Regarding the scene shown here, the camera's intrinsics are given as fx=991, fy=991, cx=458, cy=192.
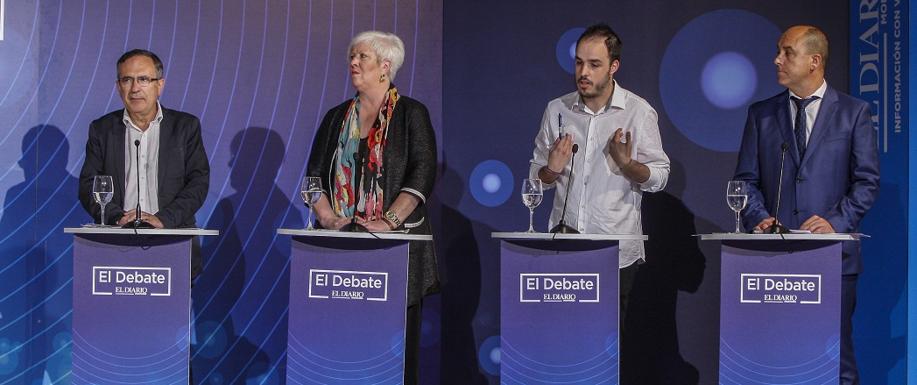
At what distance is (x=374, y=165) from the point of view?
4.14 m

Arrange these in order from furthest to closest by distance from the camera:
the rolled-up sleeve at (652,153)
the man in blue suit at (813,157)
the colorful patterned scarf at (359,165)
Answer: the rolled-up sleeve at (652,153), the colorful patterned scarf at (359,165), the man in blue suit at (813,157)

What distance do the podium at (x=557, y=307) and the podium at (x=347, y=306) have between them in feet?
1.33

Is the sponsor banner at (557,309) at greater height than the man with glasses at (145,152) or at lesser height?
lesser

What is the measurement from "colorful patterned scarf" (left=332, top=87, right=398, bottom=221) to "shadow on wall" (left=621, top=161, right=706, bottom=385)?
1.81 m

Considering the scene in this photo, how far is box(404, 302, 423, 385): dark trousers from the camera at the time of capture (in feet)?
13.2

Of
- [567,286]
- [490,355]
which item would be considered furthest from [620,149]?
[490,355]

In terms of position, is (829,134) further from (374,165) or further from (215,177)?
(215,177)

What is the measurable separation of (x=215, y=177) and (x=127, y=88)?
1.02m

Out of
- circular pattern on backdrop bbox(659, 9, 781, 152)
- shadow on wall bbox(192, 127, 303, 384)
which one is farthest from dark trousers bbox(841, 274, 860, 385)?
shadow on wall bbox(192, 127, 303, 384)

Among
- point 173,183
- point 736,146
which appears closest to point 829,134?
point 736,146

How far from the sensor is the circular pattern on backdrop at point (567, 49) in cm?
547

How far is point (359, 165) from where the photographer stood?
13.7 ft

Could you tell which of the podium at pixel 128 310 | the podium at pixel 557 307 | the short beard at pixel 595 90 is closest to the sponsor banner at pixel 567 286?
the podium at pixel 557 307

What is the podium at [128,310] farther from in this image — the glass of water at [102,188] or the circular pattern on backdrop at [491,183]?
the circular pattern on backdrop at [491,183]
